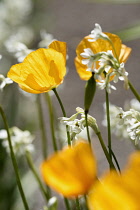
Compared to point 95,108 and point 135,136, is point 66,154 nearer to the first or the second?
point 135,136

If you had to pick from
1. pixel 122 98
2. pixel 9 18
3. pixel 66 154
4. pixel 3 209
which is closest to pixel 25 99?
pixel 9 18

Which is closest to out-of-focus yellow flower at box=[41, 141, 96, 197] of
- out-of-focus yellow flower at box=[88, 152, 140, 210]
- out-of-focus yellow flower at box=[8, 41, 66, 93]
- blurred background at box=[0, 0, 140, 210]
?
out-of-focus yellow flower at box=[88, 152, 140, 210]

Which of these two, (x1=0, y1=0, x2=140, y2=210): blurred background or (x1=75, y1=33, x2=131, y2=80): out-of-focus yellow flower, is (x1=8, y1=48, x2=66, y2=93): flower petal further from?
(x1=0, y1=0, x2=140, y2=210): blurred background

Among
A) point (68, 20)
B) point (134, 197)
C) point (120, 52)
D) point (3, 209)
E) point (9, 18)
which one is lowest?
point (3, 209)

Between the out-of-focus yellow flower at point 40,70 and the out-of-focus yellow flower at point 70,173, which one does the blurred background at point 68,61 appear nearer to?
the out-of-focus yellow flower at point 40,70

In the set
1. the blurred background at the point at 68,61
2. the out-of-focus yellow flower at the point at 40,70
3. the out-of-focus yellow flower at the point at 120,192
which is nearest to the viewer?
the out-of-focus yellow flower at the point at 120,192

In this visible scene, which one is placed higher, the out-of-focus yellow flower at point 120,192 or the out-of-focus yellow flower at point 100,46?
the out-of-focus yellow flower at point 100,46

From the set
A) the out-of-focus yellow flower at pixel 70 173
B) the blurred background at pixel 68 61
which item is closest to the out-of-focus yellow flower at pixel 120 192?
the out-of-focus yellow flower at pixel 70 173
